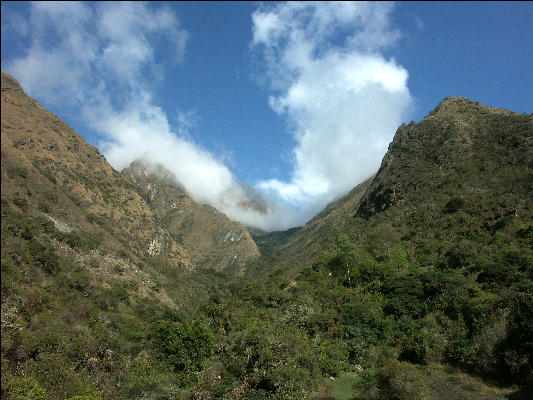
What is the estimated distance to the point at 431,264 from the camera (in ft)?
138

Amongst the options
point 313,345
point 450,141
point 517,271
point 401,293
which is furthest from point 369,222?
point 313,345

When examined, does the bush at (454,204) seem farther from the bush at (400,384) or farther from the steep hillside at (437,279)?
the bush at (400,384)

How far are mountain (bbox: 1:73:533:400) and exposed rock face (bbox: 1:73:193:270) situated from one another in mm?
1003

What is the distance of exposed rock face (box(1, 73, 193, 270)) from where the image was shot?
68375 mm

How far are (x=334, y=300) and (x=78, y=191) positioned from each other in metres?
80.8

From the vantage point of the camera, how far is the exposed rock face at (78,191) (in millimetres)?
68375

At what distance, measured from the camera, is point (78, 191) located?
299ft

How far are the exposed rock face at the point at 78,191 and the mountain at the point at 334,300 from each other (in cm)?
100

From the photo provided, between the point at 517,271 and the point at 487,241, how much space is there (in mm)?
10136

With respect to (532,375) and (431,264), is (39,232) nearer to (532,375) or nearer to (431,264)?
(431,264)

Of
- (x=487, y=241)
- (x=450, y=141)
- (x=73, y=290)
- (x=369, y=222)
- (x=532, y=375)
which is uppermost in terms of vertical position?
(x=450, y=141)

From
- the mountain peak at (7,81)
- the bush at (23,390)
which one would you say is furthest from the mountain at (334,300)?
the mountain peak at (7,81)

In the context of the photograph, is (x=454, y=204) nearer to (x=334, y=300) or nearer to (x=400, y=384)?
(x=334, y=300)

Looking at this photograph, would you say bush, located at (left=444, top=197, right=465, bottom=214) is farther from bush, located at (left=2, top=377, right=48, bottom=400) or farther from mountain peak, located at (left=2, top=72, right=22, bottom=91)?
mountain peak, located at (left=2, top=72, right=22, bottom=91)
